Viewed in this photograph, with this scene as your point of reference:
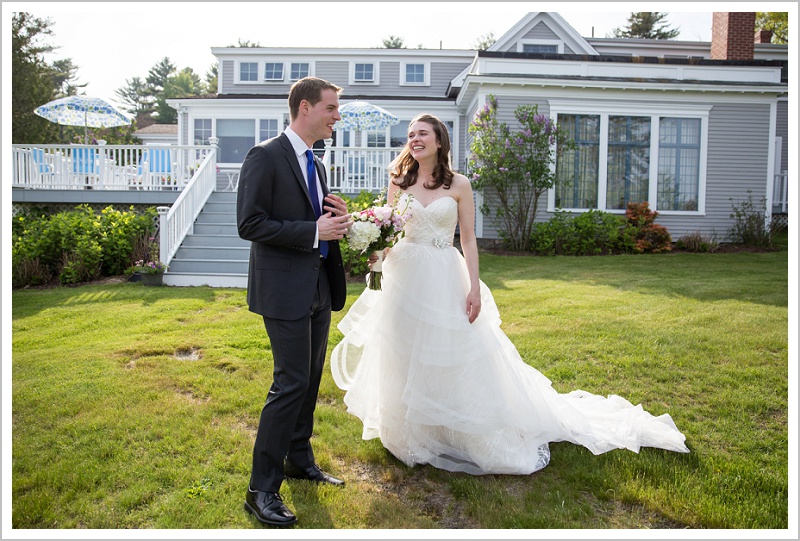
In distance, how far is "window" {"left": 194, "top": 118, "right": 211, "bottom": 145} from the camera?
20.0 meters

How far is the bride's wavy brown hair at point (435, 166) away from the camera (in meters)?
3.90

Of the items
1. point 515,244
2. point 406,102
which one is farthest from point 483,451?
point 406,102

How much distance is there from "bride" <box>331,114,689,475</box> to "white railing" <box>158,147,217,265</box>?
8.05 m

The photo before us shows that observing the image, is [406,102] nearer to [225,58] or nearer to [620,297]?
[225,58]

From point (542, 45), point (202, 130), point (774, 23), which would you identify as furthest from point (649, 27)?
point (202, 130)

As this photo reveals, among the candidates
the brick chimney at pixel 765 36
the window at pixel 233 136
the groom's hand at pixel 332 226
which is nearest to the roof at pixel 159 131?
the window at pixel 233 136

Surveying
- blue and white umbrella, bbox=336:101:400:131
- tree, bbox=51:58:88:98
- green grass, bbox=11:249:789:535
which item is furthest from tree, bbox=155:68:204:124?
green grass, bbox=11:249:789:535

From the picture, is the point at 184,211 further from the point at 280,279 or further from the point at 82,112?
the point at 280,279

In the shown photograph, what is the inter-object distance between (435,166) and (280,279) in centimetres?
149

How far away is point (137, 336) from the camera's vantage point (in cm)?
673

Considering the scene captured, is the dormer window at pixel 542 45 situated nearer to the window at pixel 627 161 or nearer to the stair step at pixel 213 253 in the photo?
the window at pixel 627 161

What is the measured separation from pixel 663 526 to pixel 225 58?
2294cm

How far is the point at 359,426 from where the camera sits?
431cm

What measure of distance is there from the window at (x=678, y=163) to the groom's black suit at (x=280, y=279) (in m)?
14.9
